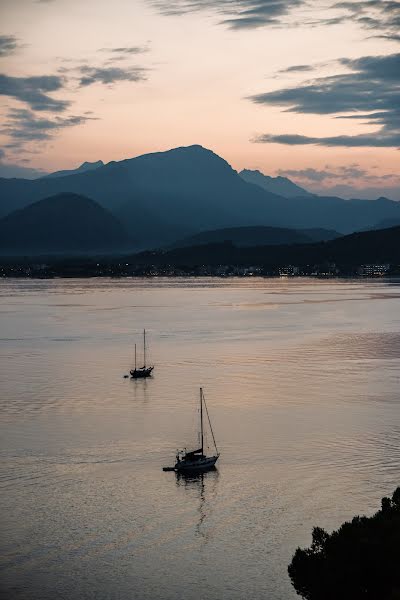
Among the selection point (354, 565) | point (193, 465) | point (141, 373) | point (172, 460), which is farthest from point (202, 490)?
point (141, 373)

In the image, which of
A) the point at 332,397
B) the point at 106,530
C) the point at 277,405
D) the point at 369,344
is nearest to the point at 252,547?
the point at 106,530

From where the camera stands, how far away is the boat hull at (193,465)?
163 ft

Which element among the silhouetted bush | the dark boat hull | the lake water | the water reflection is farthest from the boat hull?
the dark boat hull

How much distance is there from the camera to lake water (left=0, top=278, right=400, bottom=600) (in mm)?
36969

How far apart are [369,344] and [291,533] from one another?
76.0 m

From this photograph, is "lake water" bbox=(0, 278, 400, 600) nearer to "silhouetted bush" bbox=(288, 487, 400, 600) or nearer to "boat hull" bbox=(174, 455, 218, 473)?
"boat hull" bbox=(174, 455, 218, 473)

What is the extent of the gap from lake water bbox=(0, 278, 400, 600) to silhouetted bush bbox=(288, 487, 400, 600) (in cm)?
941

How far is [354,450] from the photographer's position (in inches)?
2149

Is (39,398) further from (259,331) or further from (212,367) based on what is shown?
(259,331)

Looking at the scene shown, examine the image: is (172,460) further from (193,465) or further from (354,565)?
(354,565)

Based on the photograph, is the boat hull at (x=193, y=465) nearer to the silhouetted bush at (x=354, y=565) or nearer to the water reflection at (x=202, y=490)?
the water reflection at (x=202, y=490)

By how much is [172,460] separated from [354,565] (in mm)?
28171

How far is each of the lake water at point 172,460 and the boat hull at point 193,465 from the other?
65 cm

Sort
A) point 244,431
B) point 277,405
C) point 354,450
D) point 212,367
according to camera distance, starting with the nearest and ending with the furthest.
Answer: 1. point 354,450
2. point 244,431
3. point 277,405
4. point 212,367
